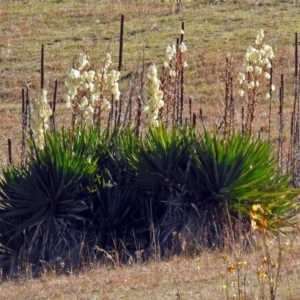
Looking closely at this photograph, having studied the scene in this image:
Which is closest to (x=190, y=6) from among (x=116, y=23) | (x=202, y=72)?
(x=116, y=23)

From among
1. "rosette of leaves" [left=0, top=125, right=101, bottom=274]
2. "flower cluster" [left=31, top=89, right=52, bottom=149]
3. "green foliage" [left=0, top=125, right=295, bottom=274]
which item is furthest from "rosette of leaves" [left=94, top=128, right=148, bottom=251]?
"flower cluster" [left=31, top=89, right=52, bottom=149]

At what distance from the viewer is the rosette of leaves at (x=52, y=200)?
10758mm

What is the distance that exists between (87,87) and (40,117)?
609 millimetres

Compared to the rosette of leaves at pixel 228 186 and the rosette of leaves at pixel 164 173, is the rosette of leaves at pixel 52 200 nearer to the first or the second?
the rosette of leaves at pixel 164 173

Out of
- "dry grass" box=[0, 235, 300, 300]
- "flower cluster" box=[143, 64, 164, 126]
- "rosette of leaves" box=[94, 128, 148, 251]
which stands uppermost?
"flower cluster" box=[143, 64, 164, 126]

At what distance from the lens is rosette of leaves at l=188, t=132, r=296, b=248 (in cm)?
1041

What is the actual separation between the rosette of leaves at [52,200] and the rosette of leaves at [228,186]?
4.06ft

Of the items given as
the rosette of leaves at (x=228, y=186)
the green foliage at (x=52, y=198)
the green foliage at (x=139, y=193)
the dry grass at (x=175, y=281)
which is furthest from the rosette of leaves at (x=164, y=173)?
the dry grass at (x=175, y=281)

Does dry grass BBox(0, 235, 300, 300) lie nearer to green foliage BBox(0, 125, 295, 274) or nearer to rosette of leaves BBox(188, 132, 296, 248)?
rosette of leaves BBox(188, 132, 296, 248)

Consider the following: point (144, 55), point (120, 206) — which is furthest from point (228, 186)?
point (144, 55)

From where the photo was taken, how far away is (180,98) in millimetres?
12586

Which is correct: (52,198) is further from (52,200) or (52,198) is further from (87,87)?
(87,87)

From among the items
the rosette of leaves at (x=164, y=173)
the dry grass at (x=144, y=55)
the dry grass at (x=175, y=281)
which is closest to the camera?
the dry grass at (x=175, y=281)

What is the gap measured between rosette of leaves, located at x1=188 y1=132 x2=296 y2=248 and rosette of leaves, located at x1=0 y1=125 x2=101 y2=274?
124 cm
